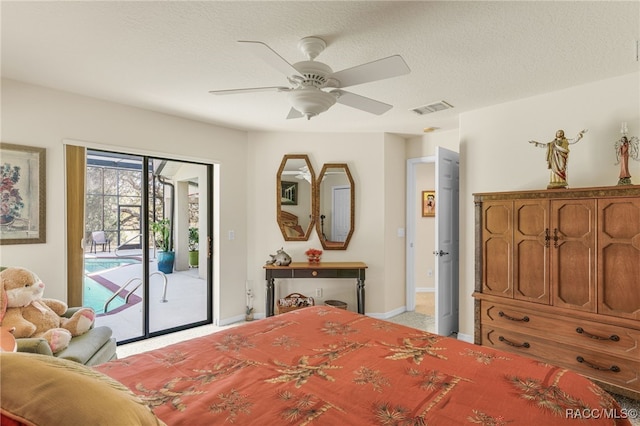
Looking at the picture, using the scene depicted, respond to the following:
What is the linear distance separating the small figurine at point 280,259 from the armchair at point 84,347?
1.90m

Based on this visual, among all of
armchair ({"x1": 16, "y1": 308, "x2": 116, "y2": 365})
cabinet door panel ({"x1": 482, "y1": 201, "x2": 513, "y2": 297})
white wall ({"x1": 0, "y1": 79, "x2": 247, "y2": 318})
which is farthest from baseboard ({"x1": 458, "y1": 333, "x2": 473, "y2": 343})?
armchair ({"x1": 16, "y1": 308, "x2": 116, "y2": 365})

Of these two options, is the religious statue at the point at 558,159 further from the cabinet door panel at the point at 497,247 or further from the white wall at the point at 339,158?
the cabinet door panel at the point at 497,247

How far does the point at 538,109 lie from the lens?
10.2 feet

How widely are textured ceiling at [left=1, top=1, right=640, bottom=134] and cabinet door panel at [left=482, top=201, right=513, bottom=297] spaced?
43.4 inches

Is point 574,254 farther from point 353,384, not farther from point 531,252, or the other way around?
point 353,384

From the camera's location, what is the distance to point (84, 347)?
2270mm

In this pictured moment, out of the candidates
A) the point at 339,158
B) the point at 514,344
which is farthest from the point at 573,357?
the point at 339,158

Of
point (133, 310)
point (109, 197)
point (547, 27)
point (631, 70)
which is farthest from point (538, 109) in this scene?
point (133, 310)

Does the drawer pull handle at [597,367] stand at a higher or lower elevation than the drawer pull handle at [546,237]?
lower

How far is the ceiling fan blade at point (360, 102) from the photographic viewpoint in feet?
7.00

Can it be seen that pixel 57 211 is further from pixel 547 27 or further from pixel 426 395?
pixel 547 27

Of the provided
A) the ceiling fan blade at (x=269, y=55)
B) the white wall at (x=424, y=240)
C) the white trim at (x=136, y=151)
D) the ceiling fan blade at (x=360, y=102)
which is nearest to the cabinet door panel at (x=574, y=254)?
the ceiling fan blade at (x=360, y=102)

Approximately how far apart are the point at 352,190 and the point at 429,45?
8.19 feet

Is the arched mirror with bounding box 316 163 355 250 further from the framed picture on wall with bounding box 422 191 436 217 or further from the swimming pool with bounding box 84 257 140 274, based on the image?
the swimming pool with bounding box 84 257 140 274
